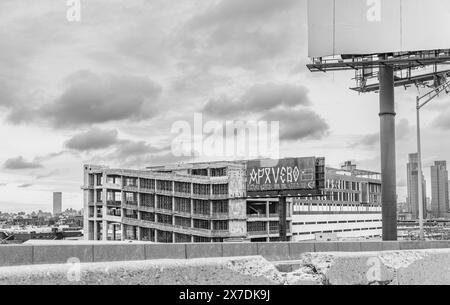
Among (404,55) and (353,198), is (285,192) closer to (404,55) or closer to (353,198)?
(404,55)

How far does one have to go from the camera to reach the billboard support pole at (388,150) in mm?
32188

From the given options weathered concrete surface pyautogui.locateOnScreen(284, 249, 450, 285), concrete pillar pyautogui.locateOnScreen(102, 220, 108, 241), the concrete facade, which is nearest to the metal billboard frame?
weathered concrete surface pyautogui.locateOnScreen(284, 249, 450, 285)

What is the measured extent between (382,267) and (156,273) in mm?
3142

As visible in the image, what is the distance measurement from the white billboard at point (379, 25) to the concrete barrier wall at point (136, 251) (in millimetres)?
22524

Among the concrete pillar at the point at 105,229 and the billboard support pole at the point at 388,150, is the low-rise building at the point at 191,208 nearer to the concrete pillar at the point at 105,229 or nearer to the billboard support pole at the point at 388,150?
the concrete pillar at the point at 105,229

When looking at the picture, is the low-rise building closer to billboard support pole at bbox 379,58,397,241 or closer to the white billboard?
billboard support pole at bbox 379,58,397,241

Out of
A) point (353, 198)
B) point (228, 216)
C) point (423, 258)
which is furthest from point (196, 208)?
point (423, 258)

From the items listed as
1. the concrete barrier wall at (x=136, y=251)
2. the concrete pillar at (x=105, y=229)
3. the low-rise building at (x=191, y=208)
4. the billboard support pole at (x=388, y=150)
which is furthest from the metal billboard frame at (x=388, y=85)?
the concrete pillar at (x=105, y=229)

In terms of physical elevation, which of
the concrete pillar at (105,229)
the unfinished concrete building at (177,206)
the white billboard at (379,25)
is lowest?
the concrete pillar at (105,229)

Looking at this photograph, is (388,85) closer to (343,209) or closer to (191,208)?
(191,208)

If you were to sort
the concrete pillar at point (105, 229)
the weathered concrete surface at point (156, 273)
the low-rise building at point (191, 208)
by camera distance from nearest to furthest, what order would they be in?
the weathered concrete surface at point (156, 273) → the low-rise building at point (191, 208) → the concrete pillar at point (105, 229)

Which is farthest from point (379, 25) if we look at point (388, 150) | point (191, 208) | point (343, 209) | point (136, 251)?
point (343, 209)
